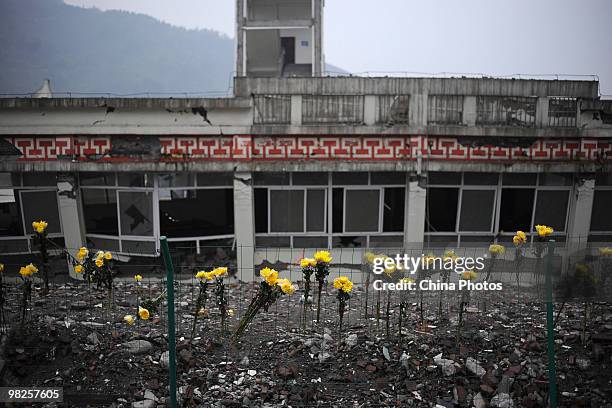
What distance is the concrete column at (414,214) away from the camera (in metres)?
13.3

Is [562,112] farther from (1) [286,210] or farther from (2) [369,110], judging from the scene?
(1) [286,210]

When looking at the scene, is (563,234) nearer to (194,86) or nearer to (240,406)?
(240,406)

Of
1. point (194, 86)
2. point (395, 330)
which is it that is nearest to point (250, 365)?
point (395, 330)

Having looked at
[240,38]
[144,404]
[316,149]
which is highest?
[240,38]

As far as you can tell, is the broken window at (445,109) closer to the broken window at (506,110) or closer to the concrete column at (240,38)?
the broken window at (506,110)

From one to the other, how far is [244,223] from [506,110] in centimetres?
763

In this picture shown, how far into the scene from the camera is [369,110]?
13.0m

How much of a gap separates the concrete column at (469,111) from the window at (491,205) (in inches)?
56.7

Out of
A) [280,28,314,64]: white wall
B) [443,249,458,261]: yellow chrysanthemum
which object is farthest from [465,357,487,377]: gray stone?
[280,28,314,64]: white wall

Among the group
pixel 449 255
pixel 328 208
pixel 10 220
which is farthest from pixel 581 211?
pixel 10 220

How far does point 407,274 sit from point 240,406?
3.36m

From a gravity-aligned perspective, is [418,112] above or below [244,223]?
above

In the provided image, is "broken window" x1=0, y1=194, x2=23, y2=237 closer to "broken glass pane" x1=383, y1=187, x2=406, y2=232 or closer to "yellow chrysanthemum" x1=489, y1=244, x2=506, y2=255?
"broken glass pane" x1=383, y1=187, x2=406, y2=232

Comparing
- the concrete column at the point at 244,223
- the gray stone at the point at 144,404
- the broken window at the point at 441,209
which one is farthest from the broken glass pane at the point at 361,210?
the gray stone at the point at 144,404
